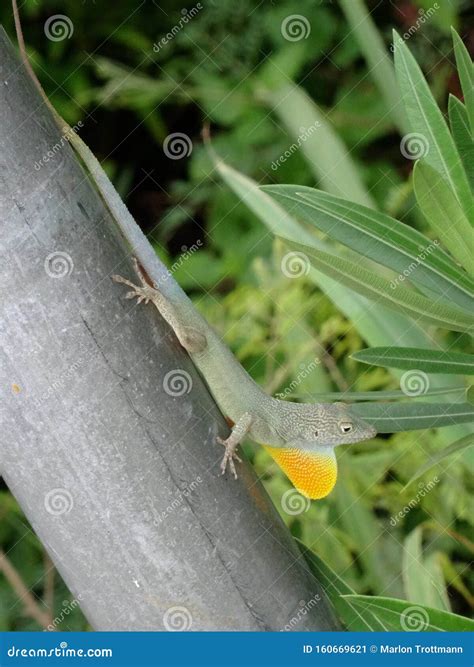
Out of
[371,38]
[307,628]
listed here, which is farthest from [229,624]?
[371,38]

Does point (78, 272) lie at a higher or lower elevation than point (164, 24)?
lower

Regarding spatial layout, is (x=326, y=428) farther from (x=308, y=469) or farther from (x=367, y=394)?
(x=367, y=394)

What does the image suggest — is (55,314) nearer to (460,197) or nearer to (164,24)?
(460,197)

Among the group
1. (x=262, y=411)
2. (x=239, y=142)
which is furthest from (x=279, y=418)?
(x=239, y=142)

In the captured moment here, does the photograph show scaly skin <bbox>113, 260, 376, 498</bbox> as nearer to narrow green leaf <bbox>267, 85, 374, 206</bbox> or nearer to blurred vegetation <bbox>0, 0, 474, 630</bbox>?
narrow green leaf <bbox>267, 85, 374, 206</bbox>

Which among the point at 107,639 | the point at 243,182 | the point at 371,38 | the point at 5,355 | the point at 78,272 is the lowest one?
the point at 107,639

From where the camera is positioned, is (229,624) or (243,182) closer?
(229,624)

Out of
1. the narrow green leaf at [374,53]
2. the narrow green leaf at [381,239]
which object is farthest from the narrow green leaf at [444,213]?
the narrow green leaf at [374,53]

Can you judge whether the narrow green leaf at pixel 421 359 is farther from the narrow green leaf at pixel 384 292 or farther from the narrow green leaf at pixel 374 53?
the narrow green leaf at pixel 374 53
